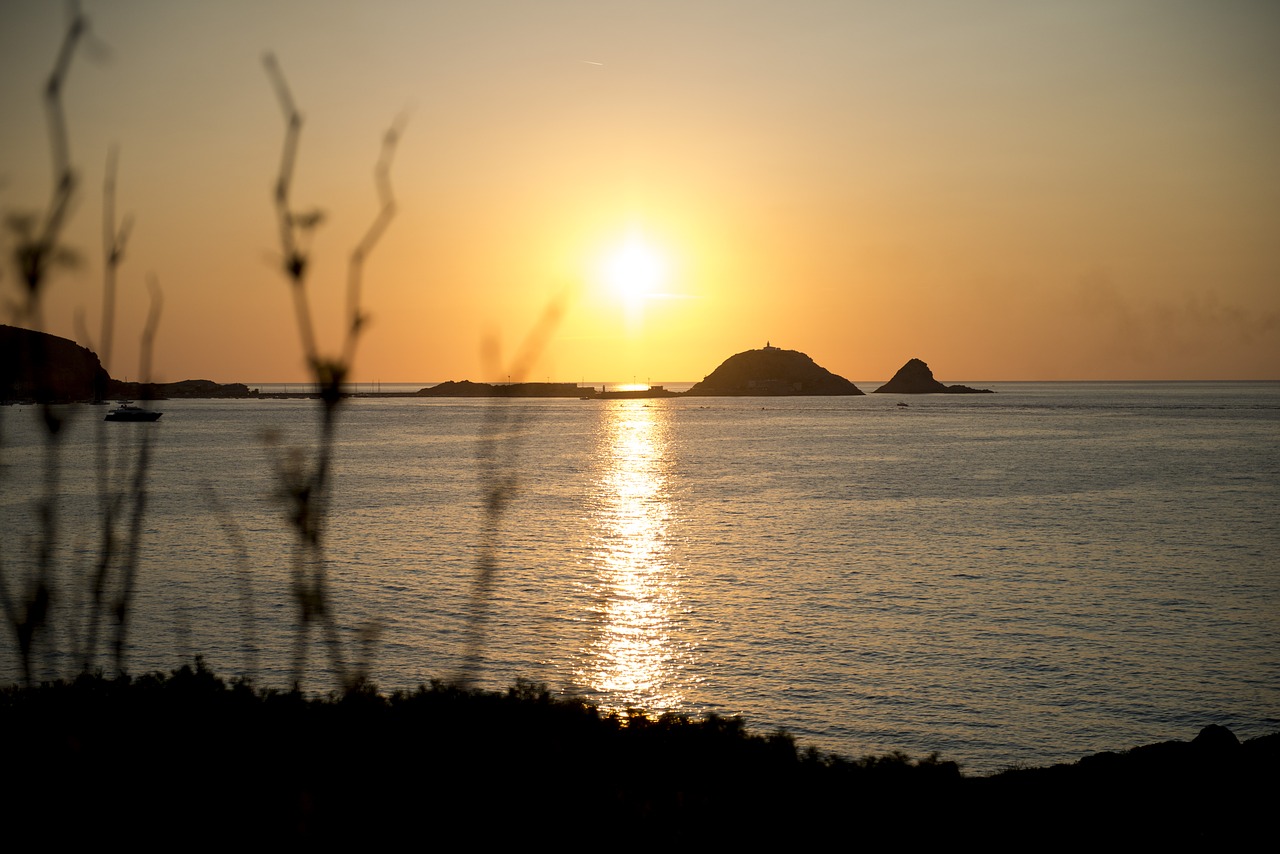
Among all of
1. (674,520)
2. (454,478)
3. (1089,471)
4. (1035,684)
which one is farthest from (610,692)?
(1089,471)

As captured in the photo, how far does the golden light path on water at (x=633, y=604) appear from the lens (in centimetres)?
2828

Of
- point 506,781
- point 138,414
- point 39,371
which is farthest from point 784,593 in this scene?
point 39,371

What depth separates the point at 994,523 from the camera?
208 ft

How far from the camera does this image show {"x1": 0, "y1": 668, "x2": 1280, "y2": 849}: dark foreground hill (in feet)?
23.1

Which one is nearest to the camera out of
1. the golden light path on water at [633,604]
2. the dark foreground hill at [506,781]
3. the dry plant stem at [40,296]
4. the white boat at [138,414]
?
the white boat at [138,414]

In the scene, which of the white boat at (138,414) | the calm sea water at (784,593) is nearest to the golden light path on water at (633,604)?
the calm sea water at (784,593)

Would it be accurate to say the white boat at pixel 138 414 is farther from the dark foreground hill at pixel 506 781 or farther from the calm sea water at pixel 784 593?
the dark foreground hill at pixel 506 781

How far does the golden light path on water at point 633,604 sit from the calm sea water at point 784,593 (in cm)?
19

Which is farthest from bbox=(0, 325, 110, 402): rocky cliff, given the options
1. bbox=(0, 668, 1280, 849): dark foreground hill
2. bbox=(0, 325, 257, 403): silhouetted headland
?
bbox=(0, 668, 1280, 849): dark foreground hill

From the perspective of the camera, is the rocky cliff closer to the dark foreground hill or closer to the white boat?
the white boat

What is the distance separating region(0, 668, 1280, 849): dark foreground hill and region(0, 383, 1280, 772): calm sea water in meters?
1.27

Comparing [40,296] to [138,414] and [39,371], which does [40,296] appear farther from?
[138,414]

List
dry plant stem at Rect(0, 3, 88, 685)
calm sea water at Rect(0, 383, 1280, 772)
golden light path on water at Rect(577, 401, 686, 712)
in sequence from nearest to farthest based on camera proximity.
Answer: dry plant stem at Rect(0, 3, 88, 685)
calm sea water at Rect(0, 383, 1280, 772)
golden light path on water at Rect(577, 401, 686, 712)

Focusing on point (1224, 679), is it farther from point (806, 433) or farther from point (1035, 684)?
point (806, 433)
